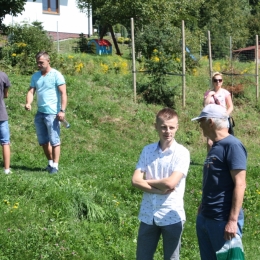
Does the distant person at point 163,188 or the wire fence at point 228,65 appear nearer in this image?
the distant person at point 163,188

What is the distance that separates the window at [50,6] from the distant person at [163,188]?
35553mm

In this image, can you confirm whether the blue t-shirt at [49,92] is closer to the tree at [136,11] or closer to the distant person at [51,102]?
the distant person at [51,102]

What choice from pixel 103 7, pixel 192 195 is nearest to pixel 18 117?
pixel 192 195

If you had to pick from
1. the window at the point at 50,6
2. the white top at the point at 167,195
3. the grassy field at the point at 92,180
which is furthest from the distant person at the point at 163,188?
the window at the point at 50,6

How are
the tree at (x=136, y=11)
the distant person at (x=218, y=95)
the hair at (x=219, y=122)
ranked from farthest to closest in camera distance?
the tree at (x=136, y=11) < the distant person at (x=218, y=95) < the hair at (x=219, y=122)

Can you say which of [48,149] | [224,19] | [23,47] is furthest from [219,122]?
[224,19]

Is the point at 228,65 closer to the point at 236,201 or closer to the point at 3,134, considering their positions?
the point at 3,134

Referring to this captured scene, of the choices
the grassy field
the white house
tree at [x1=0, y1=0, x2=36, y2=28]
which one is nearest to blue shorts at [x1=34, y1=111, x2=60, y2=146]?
the grassy field

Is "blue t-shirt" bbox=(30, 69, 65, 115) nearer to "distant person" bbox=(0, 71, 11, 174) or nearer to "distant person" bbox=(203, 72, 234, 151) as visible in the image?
"distant person" bbox=(0, 71, 11, 174)

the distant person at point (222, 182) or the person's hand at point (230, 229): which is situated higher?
the distant person at point (222, 182)

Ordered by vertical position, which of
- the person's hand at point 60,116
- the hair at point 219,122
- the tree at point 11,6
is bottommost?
the person's hand at point 60,116

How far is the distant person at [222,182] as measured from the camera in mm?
4547

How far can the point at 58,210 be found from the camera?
6.93 meters

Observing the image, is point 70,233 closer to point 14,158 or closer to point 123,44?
point 14,158
